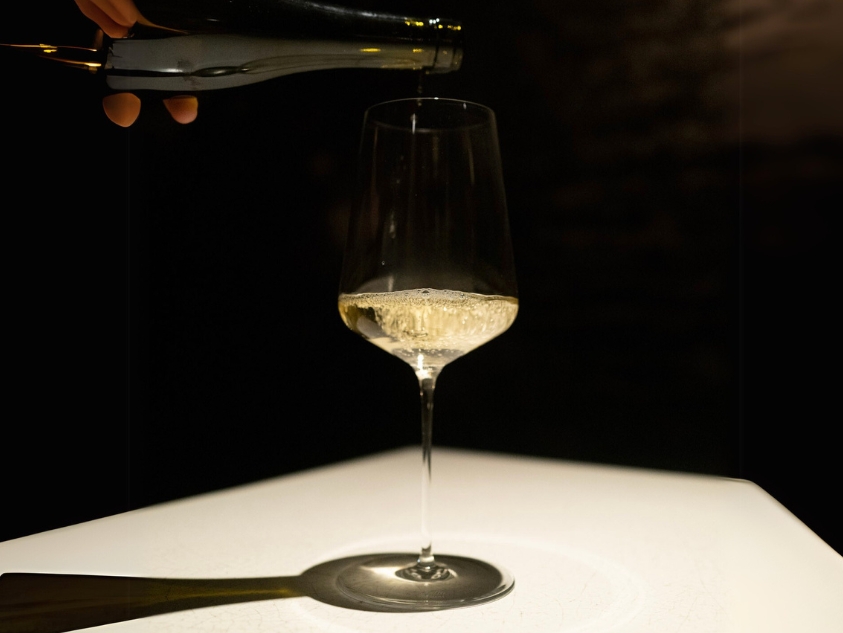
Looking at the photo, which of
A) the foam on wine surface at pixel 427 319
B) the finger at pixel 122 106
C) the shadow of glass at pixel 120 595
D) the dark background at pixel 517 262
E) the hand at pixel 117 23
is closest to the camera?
the shadow of glass at pixel 120 595

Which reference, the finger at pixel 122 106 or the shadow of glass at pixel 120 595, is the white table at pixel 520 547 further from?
the finger at pixel 122 106

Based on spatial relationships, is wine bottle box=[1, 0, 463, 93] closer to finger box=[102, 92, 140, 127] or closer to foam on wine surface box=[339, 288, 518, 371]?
finger box=[102, 92, 140, 127]

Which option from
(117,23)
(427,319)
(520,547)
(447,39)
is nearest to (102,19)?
(117,23)

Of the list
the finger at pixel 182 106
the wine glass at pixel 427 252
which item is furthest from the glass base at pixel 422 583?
the finger at pixel 182 106

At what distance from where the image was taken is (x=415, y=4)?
1.77 m

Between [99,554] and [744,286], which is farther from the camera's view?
[744,286]

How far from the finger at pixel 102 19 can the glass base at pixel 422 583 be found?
0.68 metres

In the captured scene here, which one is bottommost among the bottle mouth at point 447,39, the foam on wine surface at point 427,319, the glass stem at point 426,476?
the glass stem at point 426,476

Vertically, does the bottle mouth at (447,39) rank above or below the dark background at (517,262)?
above

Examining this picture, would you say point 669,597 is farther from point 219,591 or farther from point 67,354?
point 67,354

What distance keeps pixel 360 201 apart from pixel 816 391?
3.17 feet

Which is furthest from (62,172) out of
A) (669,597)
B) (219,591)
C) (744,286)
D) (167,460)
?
(744,286)

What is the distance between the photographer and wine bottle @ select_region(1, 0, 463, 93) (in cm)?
94

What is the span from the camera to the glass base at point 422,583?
2.25 ft
